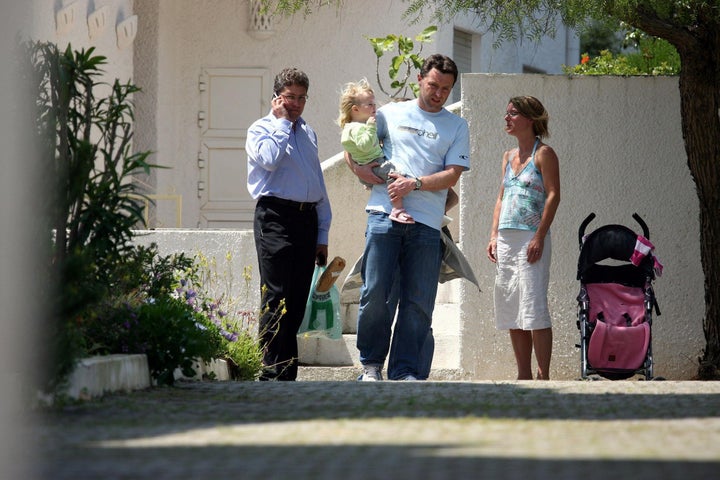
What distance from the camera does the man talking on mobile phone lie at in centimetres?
830

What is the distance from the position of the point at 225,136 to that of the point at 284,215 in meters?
8.20

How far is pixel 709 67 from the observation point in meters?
8.98

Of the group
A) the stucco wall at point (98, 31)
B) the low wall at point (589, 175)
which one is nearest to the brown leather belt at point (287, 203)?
the low wall at point (589, 175)

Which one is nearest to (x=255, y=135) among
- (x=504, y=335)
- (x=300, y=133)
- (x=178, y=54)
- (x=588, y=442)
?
(x=300, y=133)

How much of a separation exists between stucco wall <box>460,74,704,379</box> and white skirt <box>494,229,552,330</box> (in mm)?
922

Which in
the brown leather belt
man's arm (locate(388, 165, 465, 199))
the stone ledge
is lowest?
the stone ledge

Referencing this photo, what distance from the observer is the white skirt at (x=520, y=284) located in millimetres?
8633

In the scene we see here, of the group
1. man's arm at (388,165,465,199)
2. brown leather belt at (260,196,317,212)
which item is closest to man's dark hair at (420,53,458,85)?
man's arm at (388,165,465,199)

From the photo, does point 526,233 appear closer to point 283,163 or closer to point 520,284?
point 520,284

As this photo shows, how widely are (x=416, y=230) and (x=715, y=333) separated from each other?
238 centimetres

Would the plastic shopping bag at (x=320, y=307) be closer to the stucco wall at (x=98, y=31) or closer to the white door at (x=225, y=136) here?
the stucco wall at (x=98, y=31)

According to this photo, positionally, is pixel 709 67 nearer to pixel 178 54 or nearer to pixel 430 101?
pixel 430 101

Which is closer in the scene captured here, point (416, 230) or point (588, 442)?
point (588, 442)

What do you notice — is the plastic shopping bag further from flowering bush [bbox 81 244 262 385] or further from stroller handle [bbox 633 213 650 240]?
stroller handle [bbox 633 213 650 240]
